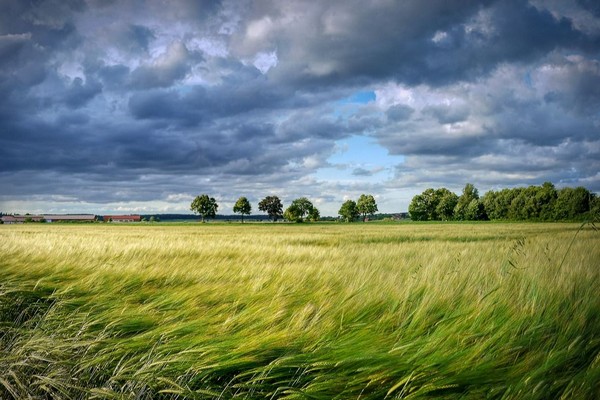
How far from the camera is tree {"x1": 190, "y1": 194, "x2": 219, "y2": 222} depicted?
11838 centimetres

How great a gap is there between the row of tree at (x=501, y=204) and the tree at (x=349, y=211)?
67.2ft

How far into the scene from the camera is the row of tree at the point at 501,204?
72.1m

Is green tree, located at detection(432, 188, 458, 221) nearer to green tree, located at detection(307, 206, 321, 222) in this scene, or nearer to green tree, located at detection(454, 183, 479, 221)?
green tree, located at detection(454, 183, 479, 221)

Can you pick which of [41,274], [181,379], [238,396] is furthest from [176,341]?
[41,274]

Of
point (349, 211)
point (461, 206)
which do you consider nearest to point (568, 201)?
point (461, 206)

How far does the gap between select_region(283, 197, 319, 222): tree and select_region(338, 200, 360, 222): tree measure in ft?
41.3

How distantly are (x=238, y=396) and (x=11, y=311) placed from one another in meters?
3.13

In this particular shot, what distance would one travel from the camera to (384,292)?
3.13 meters

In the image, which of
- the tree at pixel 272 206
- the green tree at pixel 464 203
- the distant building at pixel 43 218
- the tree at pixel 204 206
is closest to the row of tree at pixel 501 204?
the green tree at pixel 464 203

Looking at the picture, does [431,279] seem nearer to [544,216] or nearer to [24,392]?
[24,392]

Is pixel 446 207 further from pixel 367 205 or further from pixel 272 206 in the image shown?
pixel 272 206

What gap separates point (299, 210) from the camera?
4402 inches

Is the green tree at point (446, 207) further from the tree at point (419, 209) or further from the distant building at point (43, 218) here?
the distant building at point (43, 218)

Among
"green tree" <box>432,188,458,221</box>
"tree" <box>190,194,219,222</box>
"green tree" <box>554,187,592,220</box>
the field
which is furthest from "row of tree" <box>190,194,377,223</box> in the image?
the field
